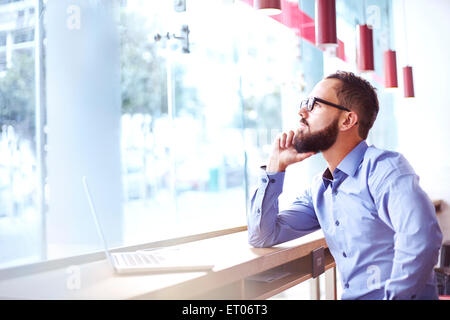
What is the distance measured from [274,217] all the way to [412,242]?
59 centimetres

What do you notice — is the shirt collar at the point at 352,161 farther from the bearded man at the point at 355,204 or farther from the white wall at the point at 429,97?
the white wall at the point at 429,97

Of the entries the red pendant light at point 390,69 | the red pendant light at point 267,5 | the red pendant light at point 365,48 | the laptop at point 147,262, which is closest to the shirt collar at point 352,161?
the laptop at point 147,262

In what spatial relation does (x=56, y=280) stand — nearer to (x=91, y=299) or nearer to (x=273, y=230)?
(x=91, y=299)

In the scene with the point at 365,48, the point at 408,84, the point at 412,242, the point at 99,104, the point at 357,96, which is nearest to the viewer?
the point at 412,242

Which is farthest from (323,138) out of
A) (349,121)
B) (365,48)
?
(365,48)

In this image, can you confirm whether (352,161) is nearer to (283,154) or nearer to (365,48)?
(283,154)

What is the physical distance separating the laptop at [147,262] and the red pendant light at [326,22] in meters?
1.30

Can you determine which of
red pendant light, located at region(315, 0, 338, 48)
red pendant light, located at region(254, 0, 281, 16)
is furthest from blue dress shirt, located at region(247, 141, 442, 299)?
red pendant light, located at region(315, 0, 338, 48)

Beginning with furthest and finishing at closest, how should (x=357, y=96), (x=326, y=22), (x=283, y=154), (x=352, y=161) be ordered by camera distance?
(x=326, y=22) < (x=283, y=154) < (x=357, y=96) < (x=352, y=161)

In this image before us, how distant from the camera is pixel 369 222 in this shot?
1.48m

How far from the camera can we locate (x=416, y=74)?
4.76m

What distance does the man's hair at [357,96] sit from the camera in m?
1.68
